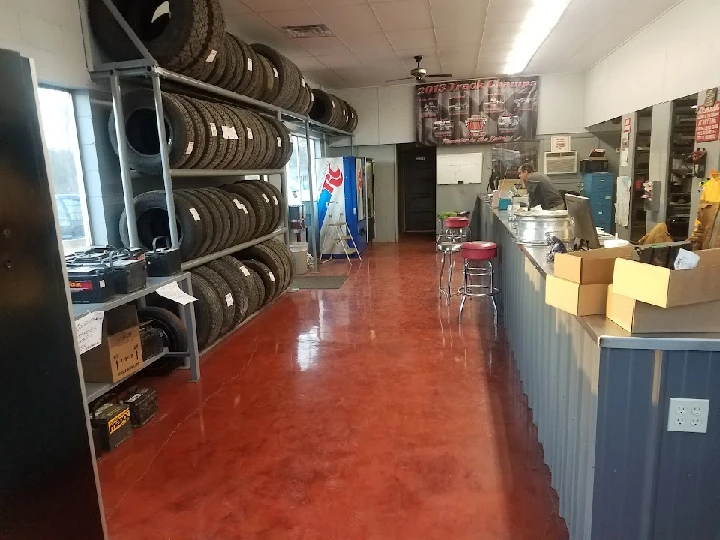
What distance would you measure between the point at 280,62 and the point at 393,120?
4.88 metres

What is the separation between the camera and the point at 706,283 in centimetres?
154

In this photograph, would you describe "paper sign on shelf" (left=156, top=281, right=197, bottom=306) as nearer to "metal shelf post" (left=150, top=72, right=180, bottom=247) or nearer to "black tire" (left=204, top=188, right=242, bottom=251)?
"metal shelf post" (left=150, top=72, right=180, bottom=247)

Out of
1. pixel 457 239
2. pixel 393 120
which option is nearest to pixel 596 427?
pixel 457 239

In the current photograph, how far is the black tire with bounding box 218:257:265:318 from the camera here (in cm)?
491

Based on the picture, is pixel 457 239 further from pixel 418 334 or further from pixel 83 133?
pixel 83 133

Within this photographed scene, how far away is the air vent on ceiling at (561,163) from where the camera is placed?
9.66 metres

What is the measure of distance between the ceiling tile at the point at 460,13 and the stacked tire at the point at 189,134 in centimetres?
238

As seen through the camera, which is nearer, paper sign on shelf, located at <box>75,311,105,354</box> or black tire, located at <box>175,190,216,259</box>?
paper sign on shelf, located at <box>75,311,105,354</box>

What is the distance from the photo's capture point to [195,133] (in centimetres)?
412

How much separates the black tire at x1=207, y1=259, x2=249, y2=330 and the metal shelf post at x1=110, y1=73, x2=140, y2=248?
0.80 m

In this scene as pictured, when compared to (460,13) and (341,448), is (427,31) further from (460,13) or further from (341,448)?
(341,448)

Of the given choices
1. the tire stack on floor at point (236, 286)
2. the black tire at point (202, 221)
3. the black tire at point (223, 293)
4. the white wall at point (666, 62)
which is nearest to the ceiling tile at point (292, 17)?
the black tire at point (202, 221)

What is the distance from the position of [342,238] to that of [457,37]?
3827mm

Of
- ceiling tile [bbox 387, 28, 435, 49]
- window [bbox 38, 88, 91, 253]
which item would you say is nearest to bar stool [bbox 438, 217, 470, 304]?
ceiling tile [bbox 387, 28, 435, 49]
